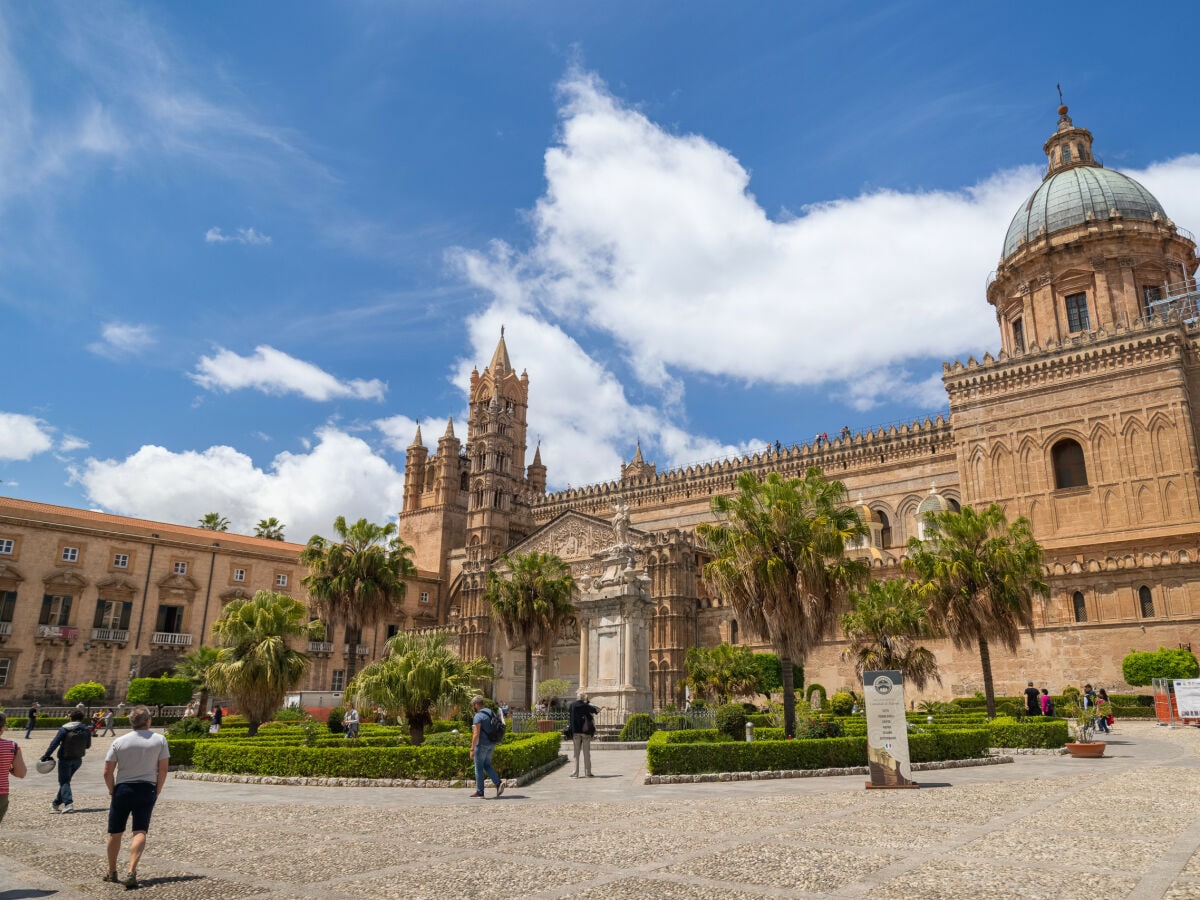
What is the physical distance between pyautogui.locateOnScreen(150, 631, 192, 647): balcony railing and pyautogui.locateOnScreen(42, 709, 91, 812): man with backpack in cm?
3679

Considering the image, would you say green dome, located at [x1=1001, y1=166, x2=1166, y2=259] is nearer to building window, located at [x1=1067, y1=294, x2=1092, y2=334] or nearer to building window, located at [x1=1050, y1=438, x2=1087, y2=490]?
building window, located at [x1=1067, y1=294, x2=1092, y2=334]

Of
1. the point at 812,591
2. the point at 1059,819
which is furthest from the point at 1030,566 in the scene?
the point at 1059,819

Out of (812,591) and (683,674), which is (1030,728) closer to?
(812,591)

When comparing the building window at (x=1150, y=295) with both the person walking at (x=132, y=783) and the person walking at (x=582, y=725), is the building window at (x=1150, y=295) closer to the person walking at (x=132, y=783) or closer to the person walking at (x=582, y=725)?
the person walking at (x=582, y=725)

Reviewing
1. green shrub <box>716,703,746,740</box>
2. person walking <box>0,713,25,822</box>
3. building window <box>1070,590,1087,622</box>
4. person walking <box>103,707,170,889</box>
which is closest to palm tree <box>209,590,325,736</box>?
green shrub <box>716,703,746,740</box>

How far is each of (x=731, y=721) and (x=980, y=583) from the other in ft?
33.1

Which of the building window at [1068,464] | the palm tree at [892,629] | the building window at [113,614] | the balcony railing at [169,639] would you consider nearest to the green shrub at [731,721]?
the palm tree at [892,629]

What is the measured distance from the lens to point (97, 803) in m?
13.3

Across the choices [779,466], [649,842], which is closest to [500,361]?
[779,466]

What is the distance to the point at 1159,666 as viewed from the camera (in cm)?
3072

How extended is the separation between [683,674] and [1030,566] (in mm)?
23605

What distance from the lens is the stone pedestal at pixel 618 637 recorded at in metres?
24.6

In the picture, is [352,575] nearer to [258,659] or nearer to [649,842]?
[258,659]

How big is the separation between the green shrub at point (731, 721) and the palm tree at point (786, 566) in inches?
49.3
